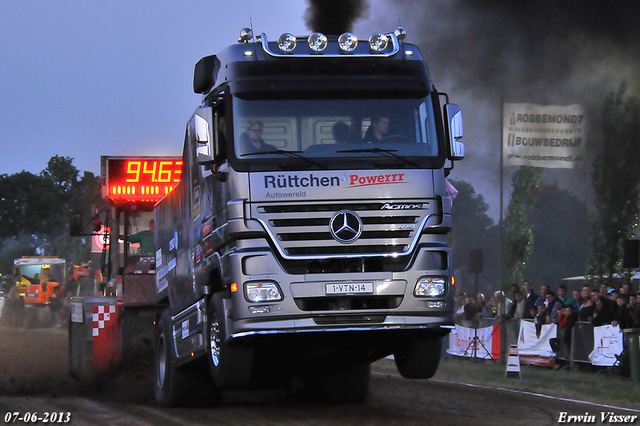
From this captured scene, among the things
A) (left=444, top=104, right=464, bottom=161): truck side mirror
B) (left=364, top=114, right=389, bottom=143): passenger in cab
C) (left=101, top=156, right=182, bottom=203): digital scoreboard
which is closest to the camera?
(left=364, top=114, right=389, bottom=143): passenger in cab

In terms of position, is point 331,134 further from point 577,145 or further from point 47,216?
point 47,216

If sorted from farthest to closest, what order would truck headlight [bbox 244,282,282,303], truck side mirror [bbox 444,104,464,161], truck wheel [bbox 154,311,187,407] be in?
truck wheel [bbox 154,311,187,407], truck side mirror [bbox 444,104,464,161], truck headlight [bbox 244,282,282,303]

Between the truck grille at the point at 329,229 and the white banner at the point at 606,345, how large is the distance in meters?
8.17

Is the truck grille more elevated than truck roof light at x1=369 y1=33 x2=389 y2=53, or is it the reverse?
truck roof light at x1=369 y1=33 x2=389 y2=53

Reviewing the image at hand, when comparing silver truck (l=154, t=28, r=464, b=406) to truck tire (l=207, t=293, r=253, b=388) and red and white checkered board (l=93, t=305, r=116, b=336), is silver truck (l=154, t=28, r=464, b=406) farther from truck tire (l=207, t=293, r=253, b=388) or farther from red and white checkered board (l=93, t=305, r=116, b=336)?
red and white checkered board (l=93, t=305, r=116, b=336)

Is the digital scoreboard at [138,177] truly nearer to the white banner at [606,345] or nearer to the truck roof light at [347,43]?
the truck roof light at [347,43]

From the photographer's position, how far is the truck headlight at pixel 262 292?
868 centimetres

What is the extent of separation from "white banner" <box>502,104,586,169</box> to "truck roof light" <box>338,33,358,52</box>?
1256 cm

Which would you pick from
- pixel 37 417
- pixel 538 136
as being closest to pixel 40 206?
pixel 538 136

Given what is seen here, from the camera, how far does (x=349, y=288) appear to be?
8805 millimetres

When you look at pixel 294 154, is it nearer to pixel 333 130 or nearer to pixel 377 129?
pixel 333 130

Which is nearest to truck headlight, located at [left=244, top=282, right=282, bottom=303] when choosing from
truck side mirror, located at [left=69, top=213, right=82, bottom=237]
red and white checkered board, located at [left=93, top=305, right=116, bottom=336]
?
red and white checkered board, located at [left=93, top=305, right=116, bottom=336]

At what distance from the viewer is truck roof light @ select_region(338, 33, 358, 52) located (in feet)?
31.4

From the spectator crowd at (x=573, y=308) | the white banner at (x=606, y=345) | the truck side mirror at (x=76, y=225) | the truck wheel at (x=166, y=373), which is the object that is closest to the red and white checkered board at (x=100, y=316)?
the truck wheel at (x=166, y=373)
